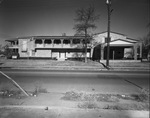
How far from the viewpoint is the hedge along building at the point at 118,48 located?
72.7 ft

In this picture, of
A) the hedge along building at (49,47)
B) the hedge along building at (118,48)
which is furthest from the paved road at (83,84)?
the hedge along building at (49,47)

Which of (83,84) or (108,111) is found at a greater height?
(108,111)

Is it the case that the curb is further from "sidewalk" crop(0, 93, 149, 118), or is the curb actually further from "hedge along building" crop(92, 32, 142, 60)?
"hedge along building" crop(92, 32, 142, 60)

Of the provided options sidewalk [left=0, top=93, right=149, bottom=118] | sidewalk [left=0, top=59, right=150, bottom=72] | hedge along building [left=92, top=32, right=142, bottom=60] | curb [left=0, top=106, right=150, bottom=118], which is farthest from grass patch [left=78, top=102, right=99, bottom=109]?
hedge along building [left=92, top=32, right=142, bottom=60]

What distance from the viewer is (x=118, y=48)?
2780cm

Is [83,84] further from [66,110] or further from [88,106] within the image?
[66,110]

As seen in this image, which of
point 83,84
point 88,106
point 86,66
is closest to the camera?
point 88,106

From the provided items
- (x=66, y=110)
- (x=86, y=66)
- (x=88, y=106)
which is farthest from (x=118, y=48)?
(x=66, y=110)

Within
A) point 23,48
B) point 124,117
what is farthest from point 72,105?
point 23,48

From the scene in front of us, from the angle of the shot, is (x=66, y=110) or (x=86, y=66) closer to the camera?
(x=66, y=110)

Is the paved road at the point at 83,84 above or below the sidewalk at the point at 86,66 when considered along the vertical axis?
below

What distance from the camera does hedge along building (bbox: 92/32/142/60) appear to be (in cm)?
2216

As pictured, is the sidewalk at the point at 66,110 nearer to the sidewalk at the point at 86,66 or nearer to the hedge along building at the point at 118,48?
the sidewalk at the point at 86,66

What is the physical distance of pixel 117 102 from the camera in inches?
161
